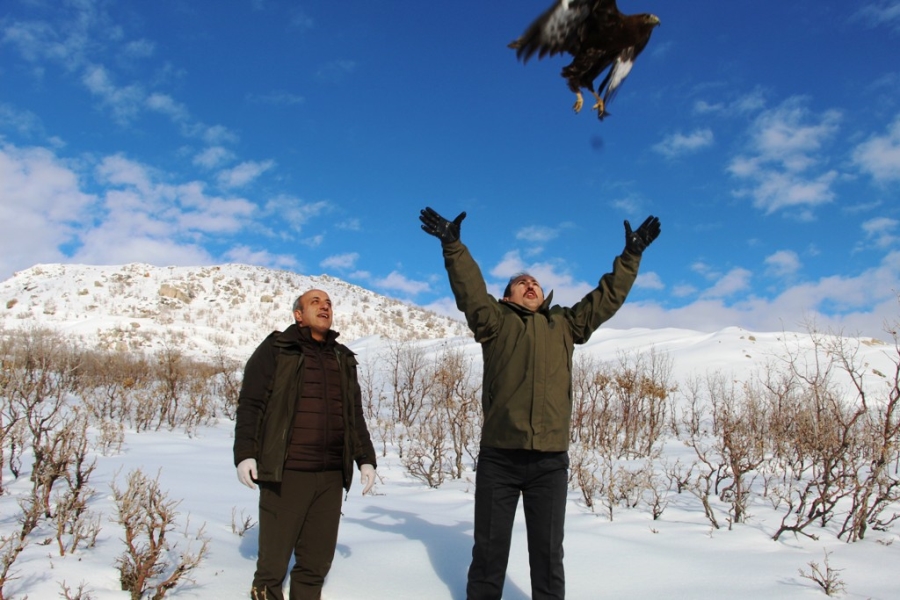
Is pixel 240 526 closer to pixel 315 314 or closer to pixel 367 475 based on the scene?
pixel 367 475

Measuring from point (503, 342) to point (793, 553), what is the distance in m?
Result: 2.97

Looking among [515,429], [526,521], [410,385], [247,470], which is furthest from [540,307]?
[410,385]

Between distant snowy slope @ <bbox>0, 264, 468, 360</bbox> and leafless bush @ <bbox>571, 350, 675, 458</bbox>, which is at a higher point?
distant snowy slope @ <bbox>0, 264, 468, 360</bbox>

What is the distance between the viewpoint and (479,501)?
2.89 m

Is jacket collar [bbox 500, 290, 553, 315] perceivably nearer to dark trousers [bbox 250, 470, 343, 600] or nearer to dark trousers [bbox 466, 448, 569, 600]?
dark trousers [bbox 466, 448, 569, 600]

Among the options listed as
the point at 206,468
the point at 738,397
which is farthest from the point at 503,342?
the point at 738,397

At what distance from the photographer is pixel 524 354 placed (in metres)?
2.84

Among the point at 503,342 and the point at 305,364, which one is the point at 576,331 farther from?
the point at 305,364

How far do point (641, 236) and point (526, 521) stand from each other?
1636 mm

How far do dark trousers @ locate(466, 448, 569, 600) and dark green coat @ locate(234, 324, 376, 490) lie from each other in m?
0.79

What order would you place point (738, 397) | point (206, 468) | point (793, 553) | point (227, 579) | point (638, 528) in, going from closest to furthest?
point (227, 579)
point (793, 553)
point (638, 528)
point (206, 468)
point (738, 397)

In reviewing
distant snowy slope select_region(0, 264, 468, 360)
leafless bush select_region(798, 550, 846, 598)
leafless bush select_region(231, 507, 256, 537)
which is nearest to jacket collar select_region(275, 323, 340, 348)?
leafless bush select_region(231, 507, 256, 537)

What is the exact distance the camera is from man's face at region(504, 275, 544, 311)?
3059 millimetres

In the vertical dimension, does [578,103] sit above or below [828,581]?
above
